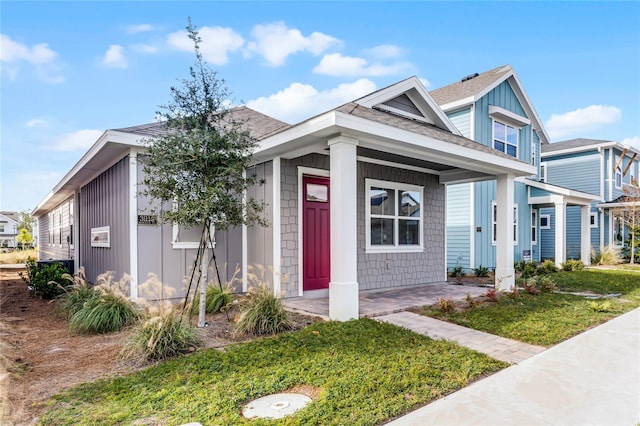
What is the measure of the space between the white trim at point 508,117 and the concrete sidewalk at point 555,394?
1089 centimetres

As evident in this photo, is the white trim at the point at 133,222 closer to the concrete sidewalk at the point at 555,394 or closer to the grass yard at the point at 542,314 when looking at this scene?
the grass yard at the point at 542,314

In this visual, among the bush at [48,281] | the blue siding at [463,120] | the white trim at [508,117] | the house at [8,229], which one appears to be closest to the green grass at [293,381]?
the bush at [48,281]

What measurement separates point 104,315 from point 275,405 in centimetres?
345

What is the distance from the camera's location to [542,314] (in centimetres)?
615

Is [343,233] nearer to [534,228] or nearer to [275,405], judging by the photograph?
[275,405]

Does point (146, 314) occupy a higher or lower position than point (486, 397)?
higher

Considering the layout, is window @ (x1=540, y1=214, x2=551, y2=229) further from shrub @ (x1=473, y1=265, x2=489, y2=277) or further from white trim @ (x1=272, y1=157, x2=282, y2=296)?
white trim @ (x1=272, y1=157, x2=282, y2=296)

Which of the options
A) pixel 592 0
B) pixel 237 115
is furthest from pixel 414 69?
pixel 237 115

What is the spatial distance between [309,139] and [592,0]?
316 inches

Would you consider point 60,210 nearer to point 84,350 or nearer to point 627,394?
point 84,350

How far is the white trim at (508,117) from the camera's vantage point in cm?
1360

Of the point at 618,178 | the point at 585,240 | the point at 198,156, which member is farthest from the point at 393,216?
the point at 618,178

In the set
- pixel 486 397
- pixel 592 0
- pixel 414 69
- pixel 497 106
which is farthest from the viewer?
pixel 497 106

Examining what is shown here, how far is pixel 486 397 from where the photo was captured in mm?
3115
